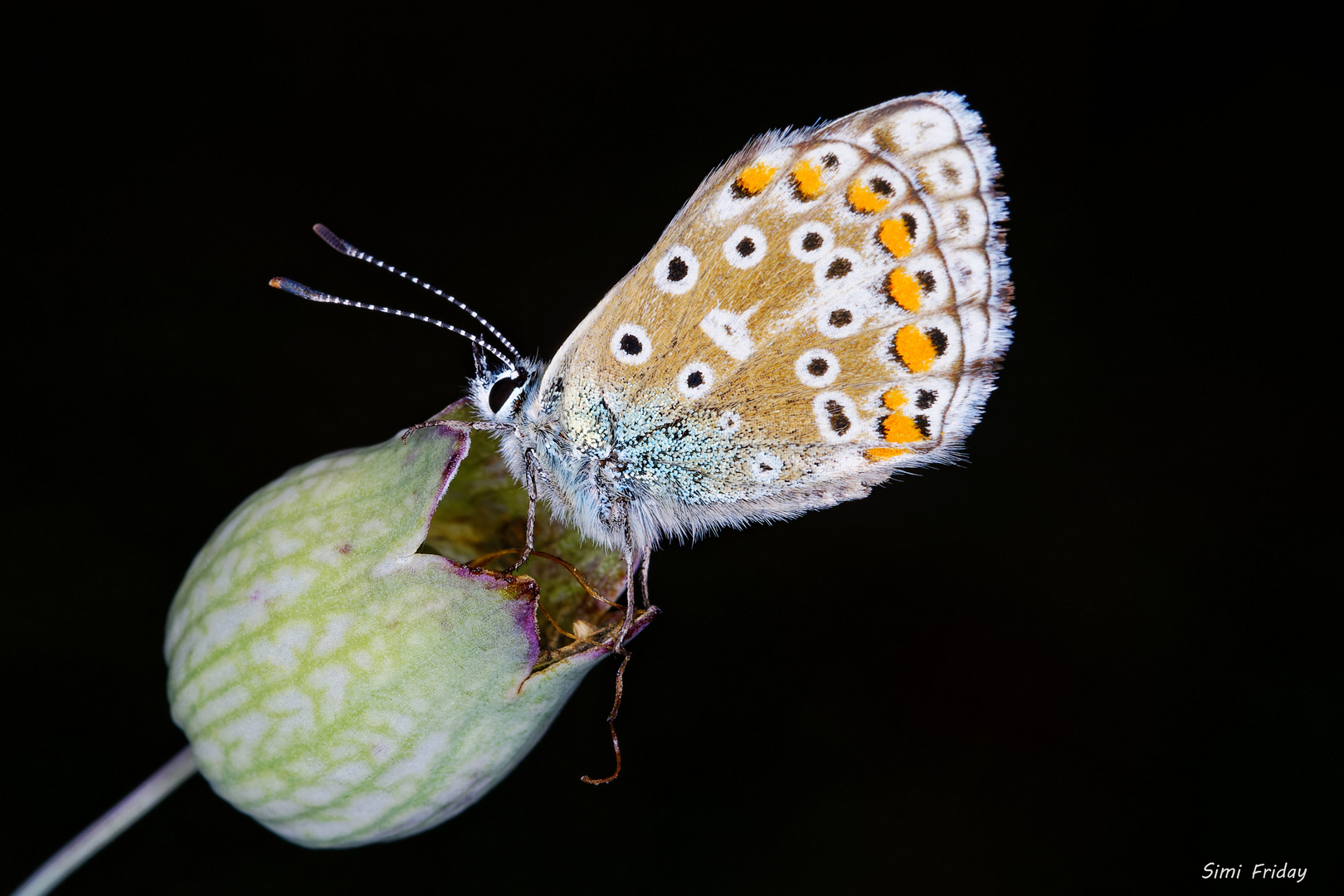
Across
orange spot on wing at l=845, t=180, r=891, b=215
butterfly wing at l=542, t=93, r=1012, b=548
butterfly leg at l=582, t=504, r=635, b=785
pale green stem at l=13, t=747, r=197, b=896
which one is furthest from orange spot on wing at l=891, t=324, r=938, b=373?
pale green stem at l=13, t=747, r=197, b=896

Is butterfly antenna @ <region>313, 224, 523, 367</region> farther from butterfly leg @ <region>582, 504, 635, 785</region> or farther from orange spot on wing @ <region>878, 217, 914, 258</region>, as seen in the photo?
orange spot on wing @ <region>878, 217, 914, 258</region>

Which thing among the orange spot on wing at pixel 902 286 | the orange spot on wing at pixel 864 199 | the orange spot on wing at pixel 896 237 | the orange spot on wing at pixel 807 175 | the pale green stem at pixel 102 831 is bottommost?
the pale green stem at pixel 102 831

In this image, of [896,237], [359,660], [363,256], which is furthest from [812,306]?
[359,660]

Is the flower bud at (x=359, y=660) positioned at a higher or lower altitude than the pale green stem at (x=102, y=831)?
higher

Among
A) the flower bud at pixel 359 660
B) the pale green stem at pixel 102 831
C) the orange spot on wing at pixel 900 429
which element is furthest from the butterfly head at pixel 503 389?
the pale green stem at pixel 102 831

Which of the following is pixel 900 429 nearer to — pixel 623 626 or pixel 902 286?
pixel 902 286

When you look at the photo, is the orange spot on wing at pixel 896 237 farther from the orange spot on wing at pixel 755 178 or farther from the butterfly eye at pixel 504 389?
the butterfly eye at pixel 504 389

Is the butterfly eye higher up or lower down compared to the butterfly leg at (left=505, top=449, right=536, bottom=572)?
higher up
